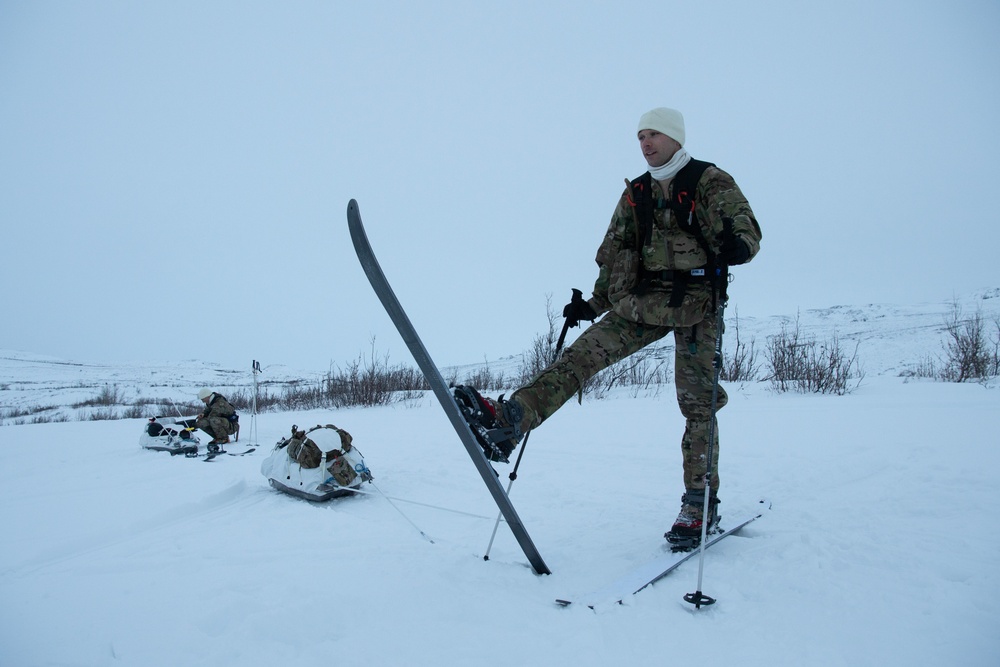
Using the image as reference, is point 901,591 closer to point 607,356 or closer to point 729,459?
point 607,356

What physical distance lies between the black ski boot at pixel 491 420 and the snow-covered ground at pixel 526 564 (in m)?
0.51

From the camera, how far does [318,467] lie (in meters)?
3.52

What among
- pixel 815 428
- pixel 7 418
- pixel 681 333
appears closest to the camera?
pixel 681 333

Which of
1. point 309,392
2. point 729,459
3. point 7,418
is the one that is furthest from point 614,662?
point 7,418

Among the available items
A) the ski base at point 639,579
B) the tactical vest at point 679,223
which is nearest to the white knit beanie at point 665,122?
the tactical vest at point 679,223

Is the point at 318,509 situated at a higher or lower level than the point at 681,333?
lower

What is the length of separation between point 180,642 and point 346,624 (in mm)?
460

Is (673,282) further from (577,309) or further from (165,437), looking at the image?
(165,437)

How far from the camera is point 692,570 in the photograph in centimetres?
203

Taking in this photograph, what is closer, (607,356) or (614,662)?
(614,662)

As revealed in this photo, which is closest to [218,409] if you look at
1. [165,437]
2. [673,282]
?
[165,437]

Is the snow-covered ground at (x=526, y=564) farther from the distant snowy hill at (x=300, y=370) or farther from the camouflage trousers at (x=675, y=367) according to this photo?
the distant snowy hill at (x=300, y=370)

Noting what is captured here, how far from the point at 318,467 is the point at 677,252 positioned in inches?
106

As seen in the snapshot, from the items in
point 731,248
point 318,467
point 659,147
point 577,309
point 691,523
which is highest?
point 659,147
